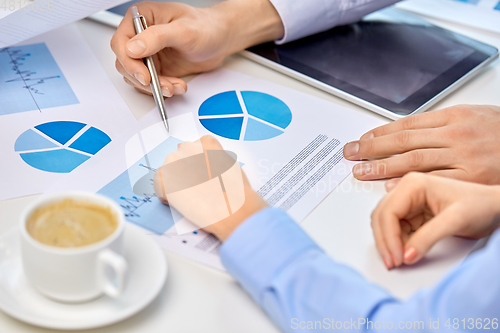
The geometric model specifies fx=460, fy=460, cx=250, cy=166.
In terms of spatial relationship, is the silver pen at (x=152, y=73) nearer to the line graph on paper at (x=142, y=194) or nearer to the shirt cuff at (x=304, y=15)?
the line graph on paper at (x=142, y=194)

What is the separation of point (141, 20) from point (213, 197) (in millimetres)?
359

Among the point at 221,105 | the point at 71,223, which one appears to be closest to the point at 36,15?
the point at 221,105

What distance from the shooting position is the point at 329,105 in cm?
74

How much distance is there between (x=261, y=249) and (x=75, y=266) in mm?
173

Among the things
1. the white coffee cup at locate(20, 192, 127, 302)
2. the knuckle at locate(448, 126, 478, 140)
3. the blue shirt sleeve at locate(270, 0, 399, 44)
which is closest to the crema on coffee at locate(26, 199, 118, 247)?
the white coffee cup at locate(20, 192, 127, 302)

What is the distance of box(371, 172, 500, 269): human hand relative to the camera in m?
0.48

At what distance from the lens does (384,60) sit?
0.82m

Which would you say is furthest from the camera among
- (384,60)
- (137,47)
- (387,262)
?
(384,60)

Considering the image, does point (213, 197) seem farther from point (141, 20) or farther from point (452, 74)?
point (452, 74)

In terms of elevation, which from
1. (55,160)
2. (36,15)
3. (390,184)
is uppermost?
(36,15)

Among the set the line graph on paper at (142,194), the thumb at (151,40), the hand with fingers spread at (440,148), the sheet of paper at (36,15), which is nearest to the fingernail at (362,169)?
the hand with fingers spread at (440,148)

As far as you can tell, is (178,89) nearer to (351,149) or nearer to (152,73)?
(152,73)

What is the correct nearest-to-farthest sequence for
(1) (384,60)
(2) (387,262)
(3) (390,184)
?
(2) (387,262), (3) (390,184), (1) (384,60)

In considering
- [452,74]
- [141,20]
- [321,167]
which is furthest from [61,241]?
[452,74]
